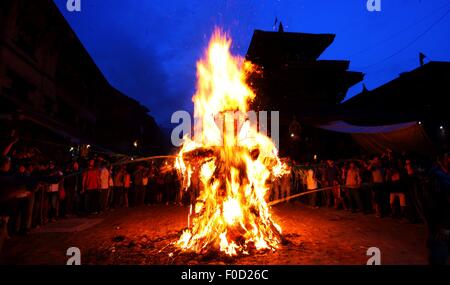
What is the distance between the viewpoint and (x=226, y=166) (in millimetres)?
7461

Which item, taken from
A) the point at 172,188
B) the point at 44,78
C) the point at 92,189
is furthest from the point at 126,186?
Answer: the point at 44,78

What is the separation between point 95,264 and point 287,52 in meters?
18.7

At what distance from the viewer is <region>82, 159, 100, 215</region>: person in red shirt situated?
11.9 m

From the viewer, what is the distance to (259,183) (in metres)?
8.05

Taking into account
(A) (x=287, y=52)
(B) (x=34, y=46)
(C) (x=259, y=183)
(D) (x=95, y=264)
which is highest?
(A) (x=287, y=52)

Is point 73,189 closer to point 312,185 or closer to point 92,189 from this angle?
point 92,189

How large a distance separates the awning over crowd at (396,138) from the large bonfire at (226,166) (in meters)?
5.48

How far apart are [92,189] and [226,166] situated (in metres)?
7.34

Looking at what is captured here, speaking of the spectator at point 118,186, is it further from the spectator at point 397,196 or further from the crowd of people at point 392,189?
the spectator at point 397,196

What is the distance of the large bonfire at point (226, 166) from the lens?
6.87m

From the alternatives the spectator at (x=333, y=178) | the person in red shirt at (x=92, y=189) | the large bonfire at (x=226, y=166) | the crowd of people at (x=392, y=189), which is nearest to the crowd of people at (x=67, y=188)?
the person in red shirt at (x=92, y=189)

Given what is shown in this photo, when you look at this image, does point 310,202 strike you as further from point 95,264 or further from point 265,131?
point 95,264
